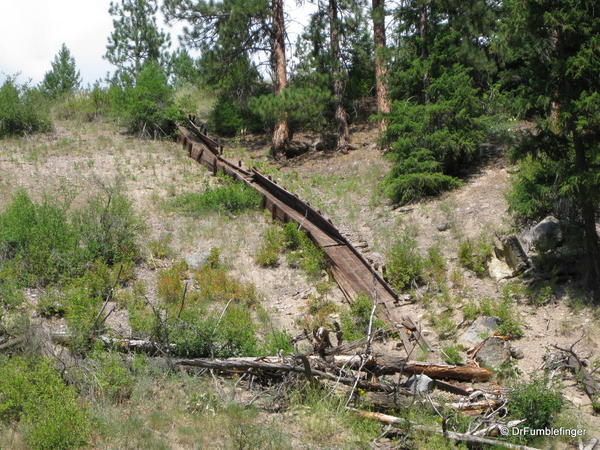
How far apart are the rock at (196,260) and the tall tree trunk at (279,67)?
312 inches

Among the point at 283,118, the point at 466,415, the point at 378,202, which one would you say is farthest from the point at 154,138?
the point at 466,415

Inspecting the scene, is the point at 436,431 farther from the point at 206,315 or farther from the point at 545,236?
the point at 545,236

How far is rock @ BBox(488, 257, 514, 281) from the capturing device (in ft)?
33.9

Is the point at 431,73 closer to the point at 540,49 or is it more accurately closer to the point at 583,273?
the point at 540,49

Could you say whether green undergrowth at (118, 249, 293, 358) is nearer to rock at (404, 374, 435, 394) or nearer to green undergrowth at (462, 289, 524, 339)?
rock at (404, 374, 435, 394)

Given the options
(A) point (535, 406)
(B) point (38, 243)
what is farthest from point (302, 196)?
(A) point (535, 406)

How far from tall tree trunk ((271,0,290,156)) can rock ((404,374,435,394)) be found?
40.8 feet

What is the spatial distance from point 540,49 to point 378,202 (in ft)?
19.0

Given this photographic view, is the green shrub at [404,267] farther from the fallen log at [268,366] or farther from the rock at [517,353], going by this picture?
the fallen log at [268,366]

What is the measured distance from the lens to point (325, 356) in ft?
25.1

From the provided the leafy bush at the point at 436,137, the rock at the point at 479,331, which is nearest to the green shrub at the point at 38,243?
the rock at the point at 479,331

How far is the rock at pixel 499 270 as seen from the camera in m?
10.3

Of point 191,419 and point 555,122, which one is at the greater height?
point 555,122

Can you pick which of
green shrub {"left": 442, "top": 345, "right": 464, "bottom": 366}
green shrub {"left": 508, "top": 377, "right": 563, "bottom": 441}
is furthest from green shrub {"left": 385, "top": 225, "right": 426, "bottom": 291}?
green shrub {"left": 508, "top": 377, "right": 563, "bottom": 441}
